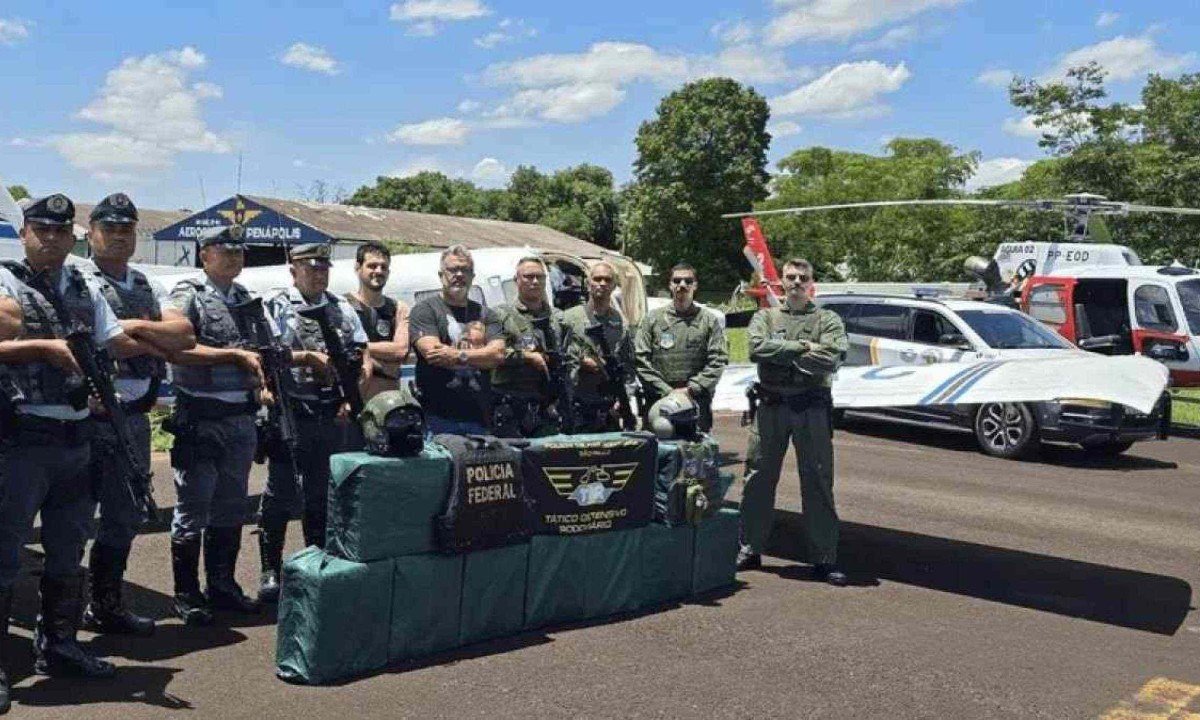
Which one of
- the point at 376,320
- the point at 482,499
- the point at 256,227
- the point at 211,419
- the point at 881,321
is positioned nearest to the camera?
the point at 482,499

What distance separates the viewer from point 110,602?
5480 mm

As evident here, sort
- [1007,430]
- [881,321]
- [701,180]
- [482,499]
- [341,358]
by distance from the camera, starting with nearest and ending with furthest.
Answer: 1. [482,499]
2. [341,358]
3. [1007,430]
4. [881,321]
5. [701,180]

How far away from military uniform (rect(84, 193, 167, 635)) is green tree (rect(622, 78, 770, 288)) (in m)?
54.2

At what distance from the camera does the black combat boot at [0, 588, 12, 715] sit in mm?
4402

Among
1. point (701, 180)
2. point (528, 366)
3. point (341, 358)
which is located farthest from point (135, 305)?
point (701, 180)

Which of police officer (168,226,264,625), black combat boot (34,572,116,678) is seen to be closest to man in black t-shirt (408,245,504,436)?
police officer (168,226,264,625)

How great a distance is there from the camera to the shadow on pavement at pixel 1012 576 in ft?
21.1

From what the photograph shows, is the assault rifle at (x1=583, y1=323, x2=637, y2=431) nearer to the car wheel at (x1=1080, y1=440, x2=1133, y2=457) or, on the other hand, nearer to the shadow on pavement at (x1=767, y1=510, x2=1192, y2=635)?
the shadow on pavement at (x1=767, y1=510, x2=1192, y2=635)

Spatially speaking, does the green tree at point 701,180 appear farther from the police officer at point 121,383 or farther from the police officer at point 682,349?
the police officer at point 121,383

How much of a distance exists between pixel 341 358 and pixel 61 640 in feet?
6.26

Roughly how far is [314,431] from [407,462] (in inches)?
48.5

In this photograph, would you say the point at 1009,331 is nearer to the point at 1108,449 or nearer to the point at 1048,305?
the point at 1108,449

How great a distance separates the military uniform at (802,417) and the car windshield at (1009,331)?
696 cm

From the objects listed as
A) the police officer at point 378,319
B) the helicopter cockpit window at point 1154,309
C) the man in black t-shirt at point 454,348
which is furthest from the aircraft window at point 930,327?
the police officer at point 378,319
